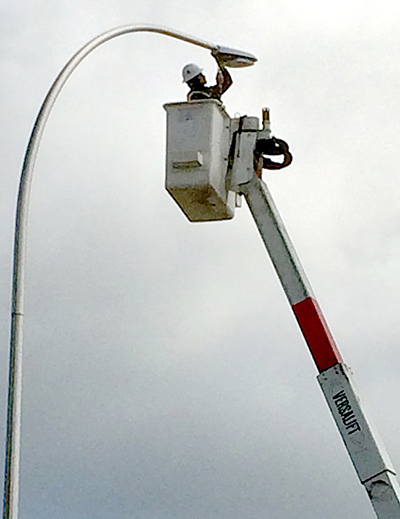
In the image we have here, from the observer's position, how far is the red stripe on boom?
1009cm

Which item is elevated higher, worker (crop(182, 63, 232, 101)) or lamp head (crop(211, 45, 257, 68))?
lamp head (crop(211, 45, 257, 68))

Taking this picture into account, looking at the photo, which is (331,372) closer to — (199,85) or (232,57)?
(199,85)

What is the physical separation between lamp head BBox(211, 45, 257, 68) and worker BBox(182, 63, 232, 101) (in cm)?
40

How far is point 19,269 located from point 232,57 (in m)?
3.71

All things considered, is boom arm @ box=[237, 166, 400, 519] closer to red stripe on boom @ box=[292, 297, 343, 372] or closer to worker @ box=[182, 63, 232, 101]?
red stripe on boom @ box=[292, 297, 343, 372]

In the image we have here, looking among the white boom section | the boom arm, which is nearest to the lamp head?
the white boom section

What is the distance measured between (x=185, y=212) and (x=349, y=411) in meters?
3.16

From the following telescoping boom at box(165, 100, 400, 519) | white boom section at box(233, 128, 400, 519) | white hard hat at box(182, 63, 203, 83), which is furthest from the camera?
white hard hat at box(182, 63, 203, 83)

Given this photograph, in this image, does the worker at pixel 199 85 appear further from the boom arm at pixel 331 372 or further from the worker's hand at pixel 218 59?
the boom arm at pixel 331 372

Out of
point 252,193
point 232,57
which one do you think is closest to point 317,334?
point 252,193

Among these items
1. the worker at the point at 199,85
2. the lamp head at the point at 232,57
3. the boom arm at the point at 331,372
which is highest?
the lamp head at the point at 232,57

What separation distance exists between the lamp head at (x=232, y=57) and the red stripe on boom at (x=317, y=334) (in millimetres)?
3320

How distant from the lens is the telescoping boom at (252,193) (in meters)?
9.96

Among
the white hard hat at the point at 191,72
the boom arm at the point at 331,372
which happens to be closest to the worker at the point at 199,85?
the white hard hat at the point at 191,72
